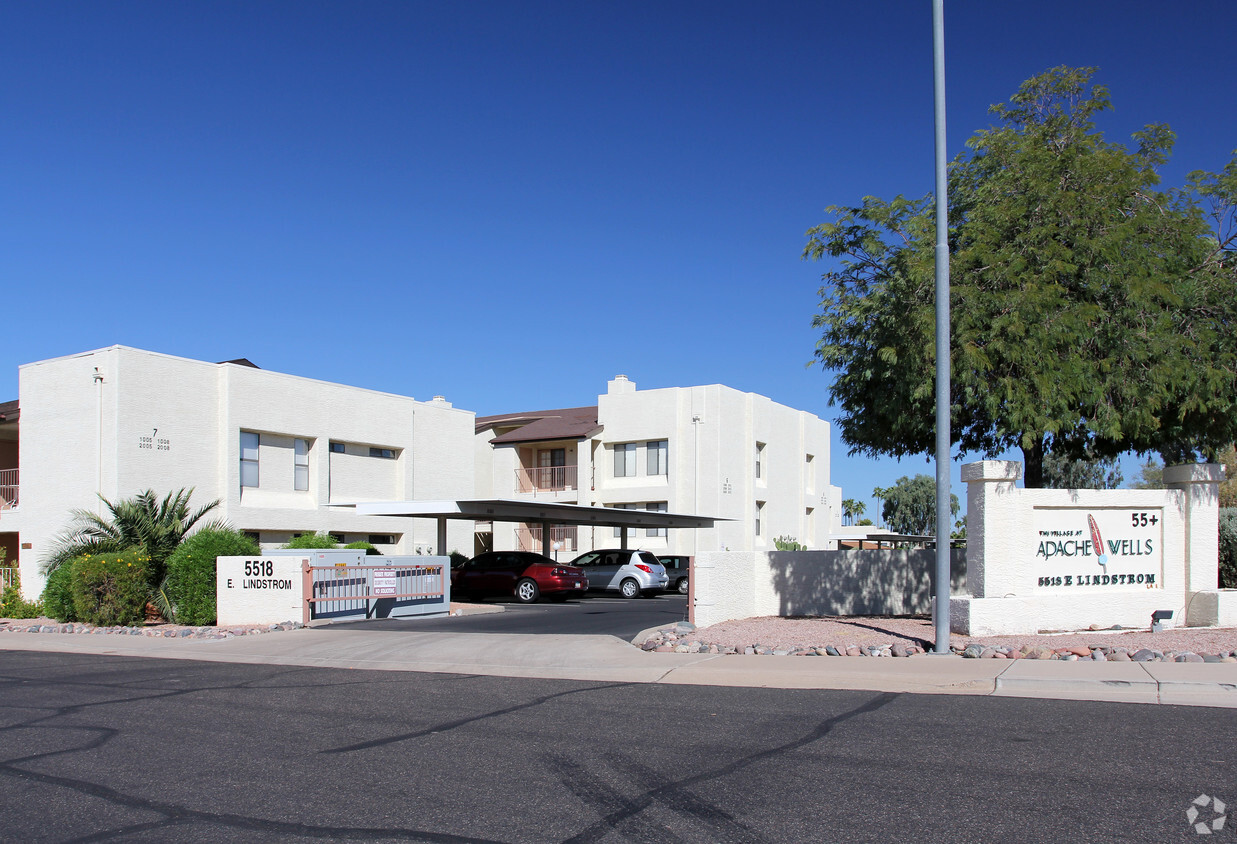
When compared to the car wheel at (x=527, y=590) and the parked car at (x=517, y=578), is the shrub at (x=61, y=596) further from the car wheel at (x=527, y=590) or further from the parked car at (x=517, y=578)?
the car wheel at (x=527, y=590)

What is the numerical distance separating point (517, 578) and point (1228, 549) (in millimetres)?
17572

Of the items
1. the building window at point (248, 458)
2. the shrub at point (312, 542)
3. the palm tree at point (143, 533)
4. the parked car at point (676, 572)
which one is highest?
the building window at point (248, 458)

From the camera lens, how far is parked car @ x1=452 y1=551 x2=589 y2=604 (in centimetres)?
3014

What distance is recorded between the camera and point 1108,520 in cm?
1566

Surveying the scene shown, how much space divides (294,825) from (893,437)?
530 inches

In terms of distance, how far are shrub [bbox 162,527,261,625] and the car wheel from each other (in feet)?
30.3

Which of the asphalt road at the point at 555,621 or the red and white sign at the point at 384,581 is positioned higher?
the red and white sign at the point at 384,581

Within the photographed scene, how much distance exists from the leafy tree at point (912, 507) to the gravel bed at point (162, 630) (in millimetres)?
81169

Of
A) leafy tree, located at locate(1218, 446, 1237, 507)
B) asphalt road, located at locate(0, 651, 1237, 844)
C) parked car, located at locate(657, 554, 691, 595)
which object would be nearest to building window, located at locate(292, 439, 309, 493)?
parked car, located at locate(657, 554, 691, 595)

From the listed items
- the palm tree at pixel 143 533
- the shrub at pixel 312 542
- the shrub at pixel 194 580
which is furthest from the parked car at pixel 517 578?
the shrub at pixel 194 580

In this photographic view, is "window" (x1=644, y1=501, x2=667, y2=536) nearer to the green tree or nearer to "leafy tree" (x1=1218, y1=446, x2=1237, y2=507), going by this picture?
"leafy tree" (x1=1218, y1=446, x2=1237, y2=507)

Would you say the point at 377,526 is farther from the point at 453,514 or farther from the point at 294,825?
the point at 294,825

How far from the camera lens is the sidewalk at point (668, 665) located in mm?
10680

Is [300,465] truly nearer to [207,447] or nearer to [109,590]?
[207,447]
